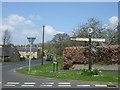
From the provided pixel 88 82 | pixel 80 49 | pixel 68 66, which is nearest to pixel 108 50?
pixel 80 49

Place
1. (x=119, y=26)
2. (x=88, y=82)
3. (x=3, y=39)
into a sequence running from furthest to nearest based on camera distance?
(x=3, y=39)
(x=119, y=26)
(x=88, y=82)

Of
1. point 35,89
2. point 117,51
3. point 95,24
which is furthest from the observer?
point 95,24

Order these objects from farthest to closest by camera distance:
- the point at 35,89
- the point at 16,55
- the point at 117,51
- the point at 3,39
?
the point at 16,55 < the point at 3,39 < the point at 117,51 < the point at 35,89

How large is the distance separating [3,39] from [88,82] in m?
48.0

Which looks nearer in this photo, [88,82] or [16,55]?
[88,82]

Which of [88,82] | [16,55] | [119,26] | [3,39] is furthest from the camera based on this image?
[16,55]

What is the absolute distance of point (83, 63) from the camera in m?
24.1

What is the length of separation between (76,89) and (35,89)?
6.38 feet

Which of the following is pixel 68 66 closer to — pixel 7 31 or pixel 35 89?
pixel 35 89

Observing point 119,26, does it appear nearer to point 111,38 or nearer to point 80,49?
point 111,38

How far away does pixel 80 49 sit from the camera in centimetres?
2430

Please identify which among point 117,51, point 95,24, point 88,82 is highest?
point 95,24

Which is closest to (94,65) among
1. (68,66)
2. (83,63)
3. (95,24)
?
(83,63)

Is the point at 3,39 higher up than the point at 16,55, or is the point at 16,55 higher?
the point at 3,39
